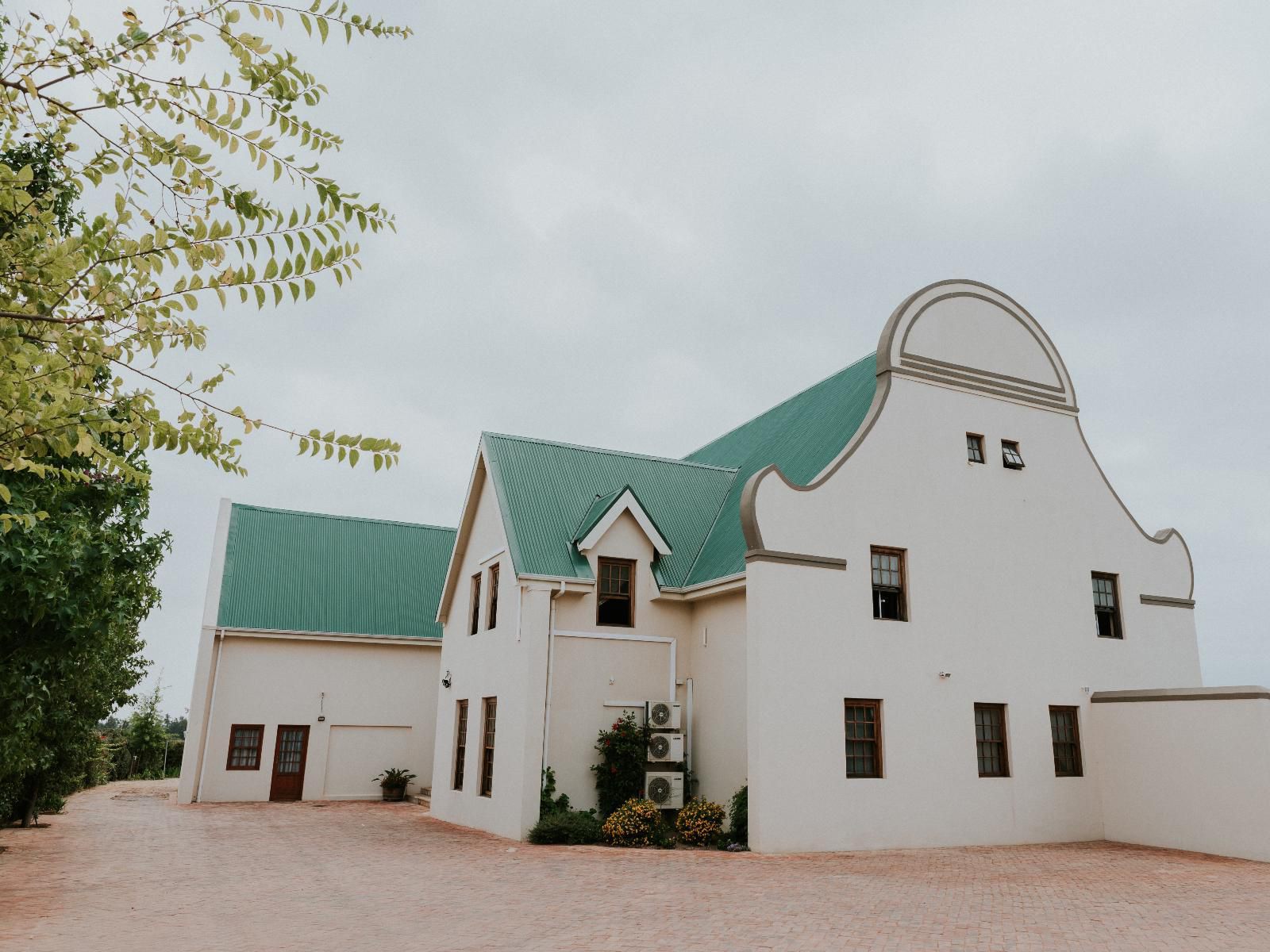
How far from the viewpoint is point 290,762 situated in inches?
1000

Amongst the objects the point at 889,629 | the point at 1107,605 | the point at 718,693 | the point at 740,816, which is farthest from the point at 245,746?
the point at 1107,605

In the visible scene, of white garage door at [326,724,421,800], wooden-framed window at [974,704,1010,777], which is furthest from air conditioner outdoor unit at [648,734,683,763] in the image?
white garage door at [326,724,421,800]

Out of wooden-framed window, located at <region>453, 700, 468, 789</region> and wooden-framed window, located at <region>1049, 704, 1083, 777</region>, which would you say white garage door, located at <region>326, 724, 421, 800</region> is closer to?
wooden-framed window, located at <region>453, 700, 468, 789</region>

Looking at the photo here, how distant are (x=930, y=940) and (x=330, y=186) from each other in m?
8.67

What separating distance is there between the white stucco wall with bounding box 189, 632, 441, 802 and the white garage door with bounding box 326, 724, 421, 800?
2cm

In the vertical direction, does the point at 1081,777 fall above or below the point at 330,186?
below

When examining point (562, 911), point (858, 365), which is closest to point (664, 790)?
point (562, 911)

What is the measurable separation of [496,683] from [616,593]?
3.21 m

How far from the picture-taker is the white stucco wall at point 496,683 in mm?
17047

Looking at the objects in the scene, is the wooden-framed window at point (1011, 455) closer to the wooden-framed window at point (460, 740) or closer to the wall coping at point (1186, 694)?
the wall coping at point (1186, 694)

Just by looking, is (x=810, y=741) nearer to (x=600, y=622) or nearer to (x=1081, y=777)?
(x=600, y=622)

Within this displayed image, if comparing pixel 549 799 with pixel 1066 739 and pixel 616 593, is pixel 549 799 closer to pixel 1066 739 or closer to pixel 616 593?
Result: pixel 616 593

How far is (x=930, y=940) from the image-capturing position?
29.0ft

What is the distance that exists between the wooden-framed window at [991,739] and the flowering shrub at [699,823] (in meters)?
5.17
